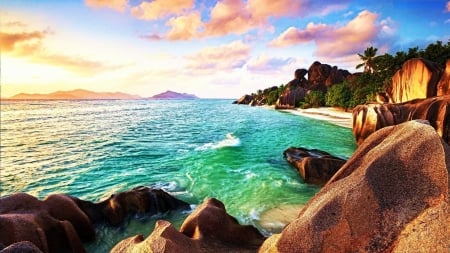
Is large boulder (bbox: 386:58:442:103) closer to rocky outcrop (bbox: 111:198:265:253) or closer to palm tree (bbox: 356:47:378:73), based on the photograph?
rocky outcrop (bbox: 111:198:265:253)

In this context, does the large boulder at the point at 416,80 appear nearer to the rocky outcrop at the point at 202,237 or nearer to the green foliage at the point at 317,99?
the rocky outcrop at the point at 202,237

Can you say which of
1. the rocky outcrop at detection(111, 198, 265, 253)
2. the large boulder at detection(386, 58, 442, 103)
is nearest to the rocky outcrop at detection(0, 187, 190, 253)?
the rocky outcrop at detection(111, 198, 265, 253)

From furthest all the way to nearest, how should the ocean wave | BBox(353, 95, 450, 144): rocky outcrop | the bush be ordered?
1. the bush
2. the ocean wave
3. BBox(353, 95, 450, 144): rocky outcrop

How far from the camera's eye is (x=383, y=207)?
3.97 m

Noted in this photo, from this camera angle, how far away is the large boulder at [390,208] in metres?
3.62

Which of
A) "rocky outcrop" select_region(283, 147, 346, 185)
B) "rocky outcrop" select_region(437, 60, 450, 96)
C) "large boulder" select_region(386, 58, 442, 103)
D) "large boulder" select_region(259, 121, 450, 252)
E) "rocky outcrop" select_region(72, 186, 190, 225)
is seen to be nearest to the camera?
"large boulder" select_region(259, 121, 450, 252)

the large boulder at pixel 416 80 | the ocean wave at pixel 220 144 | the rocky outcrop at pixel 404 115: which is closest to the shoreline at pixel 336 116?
the large boulder at pixel 416 80

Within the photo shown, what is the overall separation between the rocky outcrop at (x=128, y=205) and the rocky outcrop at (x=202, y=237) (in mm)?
4730

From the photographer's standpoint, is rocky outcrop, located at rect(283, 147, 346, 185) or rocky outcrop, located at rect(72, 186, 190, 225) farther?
rocky outcrop, located at rect(283, 147, 346, 185)

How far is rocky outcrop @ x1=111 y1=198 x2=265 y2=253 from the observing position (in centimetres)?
466

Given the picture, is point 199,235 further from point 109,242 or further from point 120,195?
point 120,195

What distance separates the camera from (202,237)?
582 cm

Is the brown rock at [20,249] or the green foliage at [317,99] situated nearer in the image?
the brown rock at [20,249]

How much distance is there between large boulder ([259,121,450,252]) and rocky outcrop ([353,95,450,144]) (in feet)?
50.8
